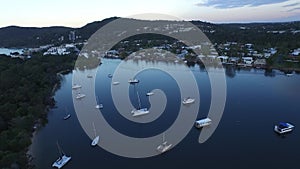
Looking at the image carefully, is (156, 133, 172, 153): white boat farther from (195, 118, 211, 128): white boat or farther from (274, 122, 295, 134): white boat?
(274, 122, 295, 134): white boat

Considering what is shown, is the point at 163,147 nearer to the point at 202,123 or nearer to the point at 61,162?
the point at 202,123

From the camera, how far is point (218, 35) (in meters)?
21.6

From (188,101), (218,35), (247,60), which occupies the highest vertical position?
(218,35)

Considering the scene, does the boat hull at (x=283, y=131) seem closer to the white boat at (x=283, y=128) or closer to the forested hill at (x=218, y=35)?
the white boat at (x=283, y=128)

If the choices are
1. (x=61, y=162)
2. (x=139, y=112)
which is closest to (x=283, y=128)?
(x=139, y=112)

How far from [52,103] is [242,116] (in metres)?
5.01

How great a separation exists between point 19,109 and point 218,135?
4.26 meters

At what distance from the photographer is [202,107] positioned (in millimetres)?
6980

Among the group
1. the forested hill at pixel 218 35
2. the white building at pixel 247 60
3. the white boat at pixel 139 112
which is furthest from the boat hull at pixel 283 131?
the forested hill at pixel 218 35

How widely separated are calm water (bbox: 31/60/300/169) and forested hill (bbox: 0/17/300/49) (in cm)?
766

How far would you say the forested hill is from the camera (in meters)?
16.2

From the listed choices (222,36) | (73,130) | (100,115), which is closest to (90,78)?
(100,115)

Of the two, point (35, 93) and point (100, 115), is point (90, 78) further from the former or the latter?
point (100, 115)

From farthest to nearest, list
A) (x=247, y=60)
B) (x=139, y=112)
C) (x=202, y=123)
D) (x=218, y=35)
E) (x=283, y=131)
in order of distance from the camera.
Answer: (x=218, y=35)
(x=247, y=60)
(x=139, y=112)
(x=202, y=123)
(x=283, y=131)
